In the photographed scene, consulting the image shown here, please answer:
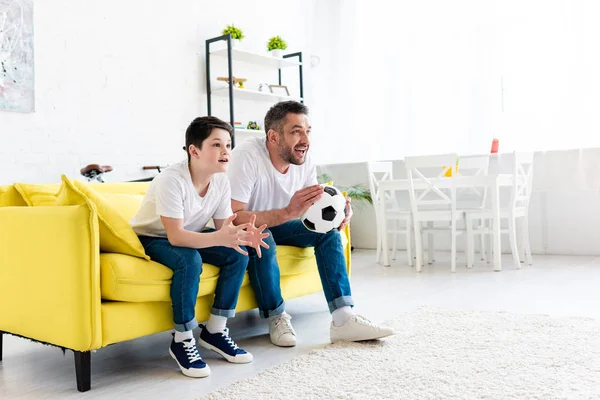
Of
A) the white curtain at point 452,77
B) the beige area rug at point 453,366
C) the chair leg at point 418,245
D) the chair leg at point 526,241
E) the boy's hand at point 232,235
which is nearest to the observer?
the beige area rug at point 453,366

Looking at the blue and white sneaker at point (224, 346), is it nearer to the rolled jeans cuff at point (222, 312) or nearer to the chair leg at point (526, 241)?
the rolled jeans cuff at point (222, 312)

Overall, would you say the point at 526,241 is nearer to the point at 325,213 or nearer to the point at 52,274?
the point at 325,213

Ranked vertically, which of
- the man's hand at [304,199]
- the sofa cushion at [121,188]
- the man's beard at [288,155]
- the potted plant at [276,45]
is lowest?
the man's hand at [304,199]

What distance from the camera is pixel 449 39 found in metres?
5.11

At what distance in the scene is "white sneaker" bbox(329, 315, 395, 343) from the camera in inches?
80.6

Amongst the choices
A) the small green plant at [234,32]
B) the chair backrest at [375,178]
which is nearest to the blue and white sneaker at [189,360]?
the chair backrest at [375,178]

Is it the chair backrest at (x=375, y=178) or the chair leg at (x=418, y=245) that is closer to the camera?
the chair leg at (x=418, y=245)

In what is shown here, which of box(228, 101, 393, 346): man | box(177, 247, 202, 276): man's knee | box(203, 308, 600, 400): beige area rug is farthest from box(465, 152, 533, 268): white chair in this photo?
box(177, 247, 202, 276): man's knee

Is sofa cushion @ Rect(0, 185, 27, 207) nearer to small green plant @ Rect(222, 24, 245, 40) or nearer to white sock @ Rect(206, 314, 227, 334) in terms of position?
white sock @ Rect(206, 314, 227, 334)

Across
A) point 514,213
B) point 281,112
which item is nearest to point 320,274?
point 281,112

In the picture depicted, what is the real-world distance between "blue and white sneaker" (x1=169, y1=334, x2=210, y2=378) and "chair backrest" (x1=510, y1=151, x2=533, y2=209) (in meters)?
2.60

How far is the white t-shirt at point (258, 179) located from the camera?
225cm

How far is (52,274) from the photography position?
1763 mm

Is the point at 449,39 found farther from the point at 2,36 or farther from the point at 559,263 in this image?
the point at 2,36
